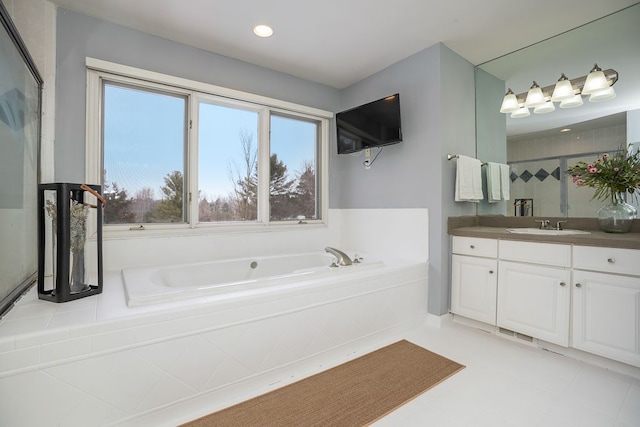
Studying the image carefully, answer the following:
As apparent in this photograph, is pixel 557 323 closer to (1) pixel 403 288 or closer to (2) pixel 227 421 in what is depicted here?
(1) pixel 403 288

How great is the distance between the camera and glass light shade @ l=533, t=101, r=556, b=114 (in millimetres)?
2523

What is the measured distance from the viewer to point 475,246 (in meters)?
2.53

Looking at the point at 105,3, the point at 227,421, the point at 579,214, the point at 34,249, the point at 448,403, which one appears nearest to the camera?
the point at 227,421

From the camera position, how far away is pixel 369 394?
1691 mm

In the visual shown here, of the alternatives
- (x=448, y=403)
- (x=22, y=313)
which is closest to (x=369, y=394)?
(x=448, y=403)

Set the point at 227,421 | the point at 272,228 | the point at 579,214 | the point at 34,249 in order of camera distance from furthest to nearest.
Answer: the point at 272,228, the point at 579,214, the point at 34,249, the point at 227,421

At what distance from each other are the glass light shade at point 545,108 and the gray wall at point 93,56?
2.69 m

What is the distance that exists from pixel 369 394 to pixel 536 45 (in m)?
3.09

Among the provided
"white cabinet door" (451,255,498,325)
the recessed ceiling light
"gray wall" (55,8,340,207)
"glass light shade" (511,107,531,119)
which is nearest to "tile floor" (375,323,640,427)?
"white cabinet door" (451,255,498,325)

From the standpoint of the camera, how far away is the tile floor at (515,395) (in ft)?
4.82

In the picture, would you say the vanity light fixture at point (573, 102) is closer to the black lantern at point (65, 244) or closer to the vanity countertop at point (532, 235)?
the vanity countertop at point (532, 235)

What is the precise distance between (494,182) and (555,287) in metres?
1.12

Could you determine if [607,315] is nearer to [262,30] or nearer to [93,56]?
[262,30]

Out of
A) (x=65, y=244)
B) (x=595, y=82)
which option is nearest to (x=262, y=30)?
(x=65, y=244)
